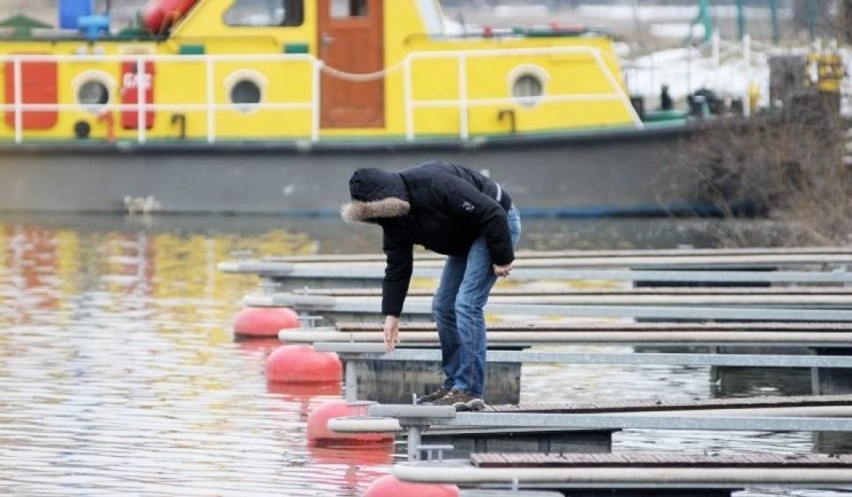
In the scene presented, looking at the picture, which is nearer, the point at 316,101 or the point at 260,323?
the point at 260,323

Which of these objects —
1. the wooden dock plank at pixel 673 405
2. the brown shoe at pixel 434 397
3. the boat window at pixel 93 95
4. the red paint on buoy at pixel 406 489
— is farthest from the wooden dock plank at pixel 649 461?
the boat window at pixel 93 95

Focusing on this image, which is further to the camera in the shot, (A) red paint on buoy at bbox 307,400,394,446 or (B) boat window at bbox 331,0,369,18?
(B) boat window at bbox 331,0,369,18

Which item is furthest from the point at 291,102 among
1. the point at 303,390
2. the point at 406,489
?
the point at 406,489

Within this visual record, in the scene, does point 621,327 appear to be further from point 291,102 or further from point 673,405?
point 291,102

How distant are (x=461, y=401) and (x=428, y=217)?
0.88 m

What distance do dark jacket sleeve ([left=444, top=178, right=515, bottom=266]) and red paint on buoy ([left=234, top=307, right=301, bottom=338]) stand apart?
18.3 ft

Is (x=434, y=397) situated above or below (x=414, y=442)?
above

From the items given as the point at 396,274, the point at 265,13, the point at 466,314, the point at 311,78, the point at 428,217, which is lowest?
the point at 466,314

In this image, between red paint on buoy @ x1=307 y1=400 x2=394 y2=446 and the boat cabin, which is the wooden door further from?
red paint on buoy @ x1=307 y1=400 x2=394 y2=446

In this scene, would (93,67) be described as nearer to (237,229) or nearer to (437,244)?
(237,229)

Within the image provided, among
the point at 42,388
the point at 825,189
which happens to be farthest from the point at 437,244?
the point at 825,189

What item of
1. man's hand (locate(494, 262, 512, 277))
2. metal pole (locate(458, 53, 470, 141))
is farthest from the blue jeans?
metal pole (locate(458, 53, 470, 141))

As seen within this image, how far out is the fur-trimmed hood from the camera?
1066 centimetres

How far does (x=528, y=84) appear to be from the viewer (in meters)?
28.5
